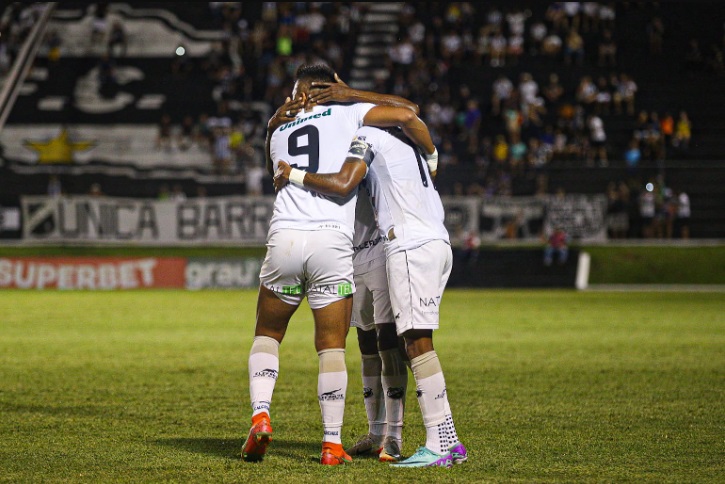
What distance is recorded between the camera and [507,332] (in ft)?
52.4

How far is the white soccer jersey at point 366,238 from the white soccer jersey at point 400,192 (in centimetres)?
23

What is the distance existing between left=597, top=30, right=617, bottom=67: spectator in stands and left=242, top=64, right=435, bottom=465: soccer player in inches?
1144

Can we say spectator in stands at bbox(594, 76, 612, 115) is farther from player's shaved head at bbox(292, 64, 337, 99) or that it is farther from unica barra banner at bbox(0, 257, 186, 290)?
player's shaved head at bbox(292, 64, 337, 99)

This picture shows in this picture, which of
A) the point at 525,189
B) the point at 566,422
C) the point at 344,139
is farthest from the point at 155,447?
the point at 525,189

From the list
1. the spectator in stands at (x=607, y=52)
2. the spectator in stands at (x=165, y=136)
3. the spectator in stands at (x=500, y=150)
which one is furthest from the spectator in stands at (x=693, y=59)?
the spectator in stands at (x=165, y=136)

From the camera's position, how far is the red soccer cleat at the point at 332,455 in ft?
20.1

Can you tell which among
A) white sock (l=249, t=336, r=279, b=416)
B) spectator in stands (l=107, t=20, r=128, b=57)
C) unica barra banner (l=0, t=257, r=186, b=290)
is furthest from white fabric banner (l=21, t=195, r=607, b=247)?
white sock (l=249, t=336, r=279, b=416)

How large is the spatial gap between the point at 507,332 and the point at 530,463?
9883 mm

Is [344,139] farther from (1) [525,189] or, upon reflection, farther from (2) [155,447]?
(1) [525,189]

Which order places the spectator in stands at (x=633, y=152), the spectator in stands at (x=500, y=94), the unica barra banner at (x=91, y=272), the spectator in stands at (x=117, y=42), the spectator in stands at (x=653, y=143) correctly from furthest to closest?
the spectator in stands at (x=117, y=42), the spectator in stands at (x=500, y=94), the spectator in stands at (x=633, y=152), the spectator in stands at (x=653, y=143), the unica barra banner at (x=91, y=272)

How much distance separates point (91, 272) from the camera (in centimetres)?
2725

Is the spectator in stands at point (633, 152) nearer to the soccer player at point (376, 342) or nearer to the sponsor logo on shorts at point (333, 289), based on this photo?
the soccer player at point (376, 342)

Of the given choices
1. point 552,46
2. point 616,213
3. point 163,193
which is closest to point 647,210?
point 616,213

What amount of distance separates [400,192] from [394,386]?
4.33 ft
